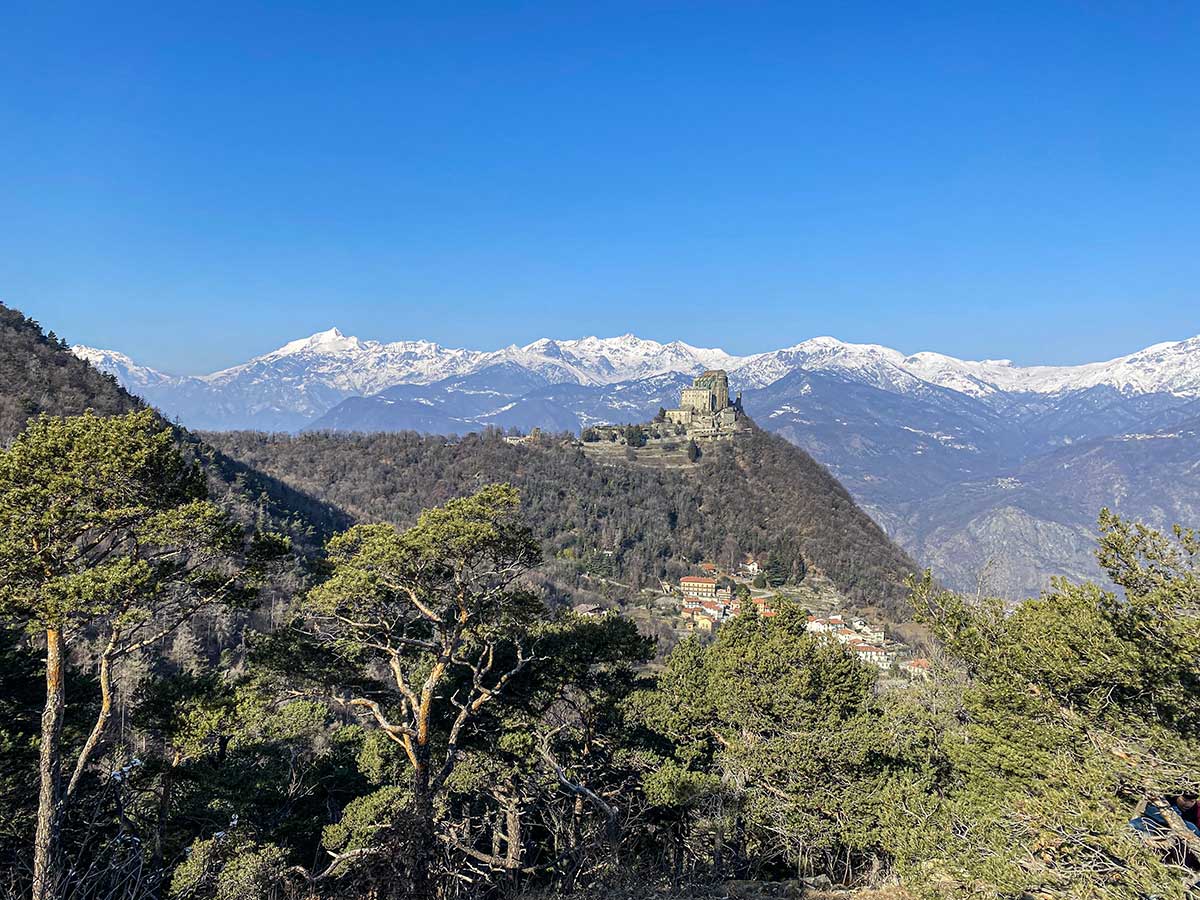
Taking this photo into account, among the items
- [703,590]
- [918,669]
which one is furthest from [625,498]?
[918,669]

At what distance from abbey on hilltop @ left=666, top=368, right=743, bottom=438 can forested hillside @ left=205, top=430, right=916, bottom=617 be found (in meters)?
8.70

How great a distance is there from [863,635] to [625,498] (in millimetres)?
58363

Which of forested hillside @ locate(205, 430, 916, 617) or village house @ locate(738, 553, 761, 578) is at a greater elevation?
forested hillside @ locate(205, 430, 916, 617)

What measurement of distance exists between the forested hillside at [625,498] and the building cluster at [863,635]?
16.7m

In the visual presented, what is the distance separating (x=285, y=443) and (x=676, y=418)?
96.7 metres

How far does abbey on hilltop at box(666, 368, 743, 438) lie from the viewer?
15688cm

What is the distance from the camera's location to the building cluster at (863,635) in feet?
206

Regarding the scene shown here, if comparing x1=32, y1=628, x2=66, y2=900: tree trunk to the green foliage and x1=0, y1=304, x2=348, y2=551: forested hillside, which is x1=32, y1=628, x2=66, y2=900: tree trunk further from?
x1=0, y1=304, x2=348, y2=551: forested hillside

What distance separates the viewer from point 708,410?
163m

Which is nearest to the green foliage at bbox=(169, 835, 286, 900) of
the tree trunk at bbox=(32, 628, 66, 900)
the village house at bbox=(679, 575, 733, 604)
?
the tree trunk at bbox=(32, 628, 66, 900)

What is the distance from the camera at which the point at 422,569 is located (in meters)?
10.6

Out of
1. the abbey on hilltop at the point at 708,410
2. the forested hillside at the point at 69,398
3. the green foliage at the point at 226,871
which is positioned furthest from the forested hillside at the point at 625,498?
the green foliage at the point at 226,871

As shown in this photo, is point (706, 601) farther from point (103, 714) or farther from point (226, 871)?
point (103, 714)

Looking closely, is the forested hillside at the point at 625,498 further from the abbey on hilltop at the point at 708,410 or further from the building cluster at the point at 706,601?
the abbey on hilltop at the point at 708,410
